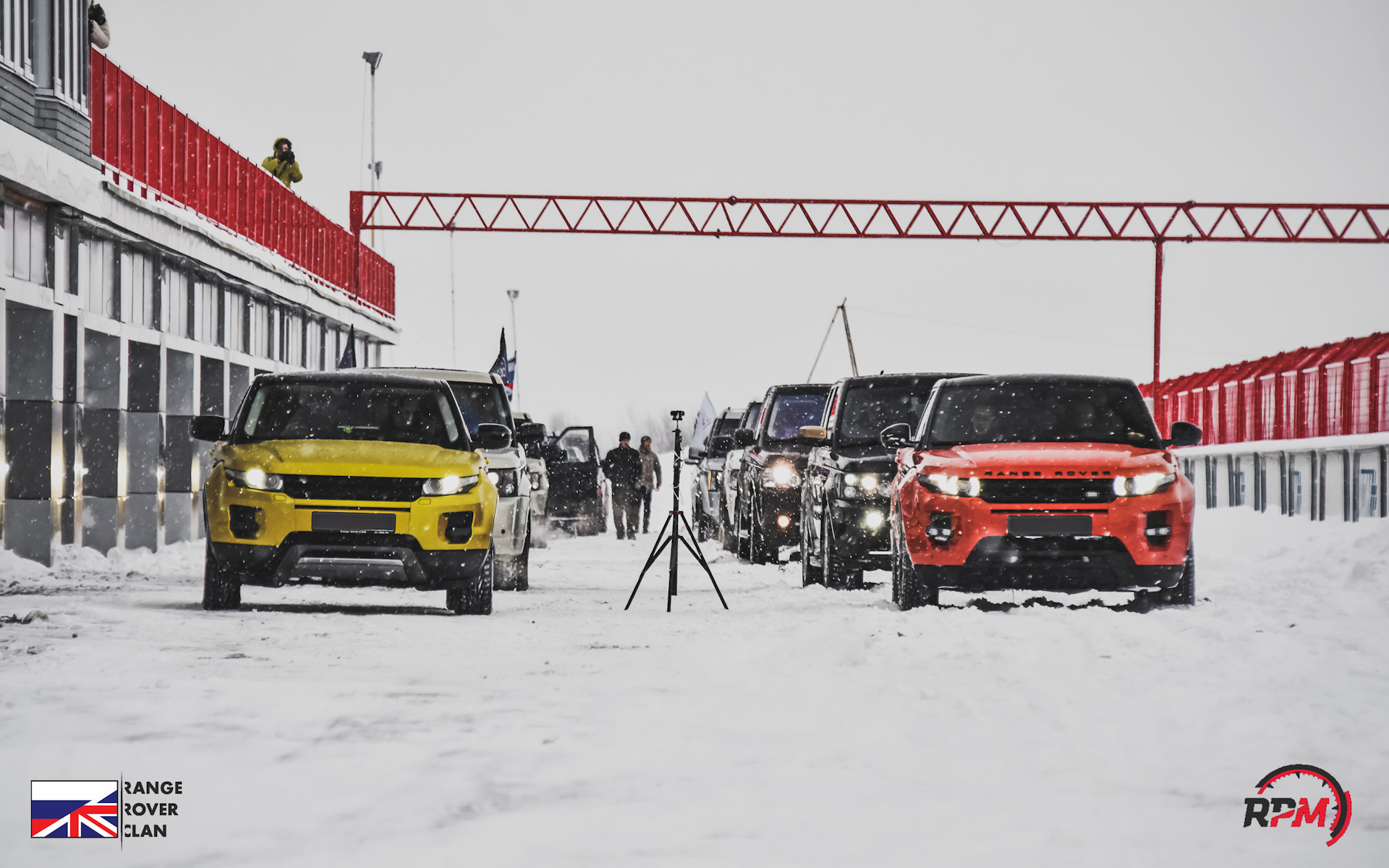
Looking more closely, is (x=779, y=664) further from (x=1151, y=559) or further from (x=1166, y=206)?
(x=1166, y=206)

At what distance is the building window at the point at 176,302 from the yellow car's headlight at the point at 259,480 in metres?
11.9

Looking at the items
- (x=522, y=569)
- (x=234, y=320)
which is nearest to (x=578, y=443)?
(x=234, y=320)

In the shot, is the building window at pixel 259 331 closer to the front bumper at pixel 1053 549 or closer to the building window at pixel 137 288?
the building window at pixel 137 288

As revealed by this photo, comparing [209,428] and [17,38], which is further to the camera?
[17,38]

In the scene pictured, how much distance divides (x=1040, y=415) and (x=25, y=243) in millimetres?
10392

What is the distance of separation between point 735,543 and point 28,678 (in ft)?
47.3

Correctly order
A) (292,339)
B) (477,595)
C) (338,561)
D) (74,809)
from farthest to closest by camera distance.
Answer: (292,339) < (477,595) < (338,561) < (74,809)

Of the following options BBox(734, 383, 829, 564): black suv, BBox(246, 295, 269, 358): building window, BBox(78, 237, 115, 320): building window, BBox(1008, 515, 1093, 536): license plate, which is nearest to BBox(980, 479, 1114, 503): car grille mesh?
BBox(1008, 515, 1093, 536): license plate

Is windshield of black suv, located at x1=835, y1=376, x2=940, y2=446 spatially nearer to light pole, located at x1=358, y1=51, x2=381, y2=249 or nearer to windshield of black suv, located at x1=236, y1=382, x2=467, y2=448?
windshield of black suv, located at x1=236, y1=382, x2=467, y2=448

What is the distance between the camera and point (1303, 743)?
6.25m

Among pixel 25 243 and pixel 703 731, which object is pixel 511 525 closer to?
pixel 703 731

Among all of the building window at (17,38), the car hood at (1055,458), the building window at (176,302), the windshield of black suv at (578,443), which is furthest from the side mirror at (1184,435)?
the windshield of black suv at (578,443)

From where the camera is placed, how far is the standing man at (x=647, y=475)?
91.1 ft

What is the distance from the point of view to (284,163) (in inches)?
1138
